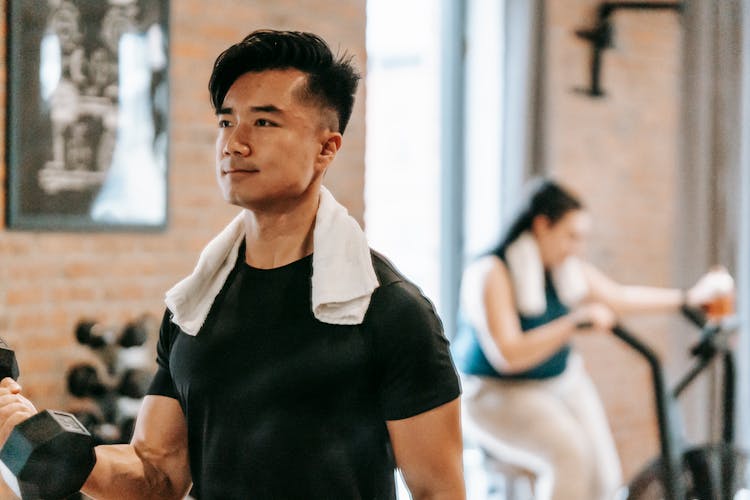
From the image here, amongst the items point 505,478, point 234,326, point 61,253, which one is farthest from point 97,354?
point 234,326

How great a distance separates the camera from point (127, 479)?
1427mm

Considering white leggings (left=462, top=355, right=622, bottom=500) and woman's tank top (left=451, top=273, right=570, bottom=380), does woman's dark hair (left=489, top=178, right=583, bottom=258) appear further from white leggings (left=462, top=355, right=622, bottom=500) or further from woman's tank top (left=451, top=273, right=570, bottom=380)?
white leggings (left=462, top=355, right=622, bottom=500)

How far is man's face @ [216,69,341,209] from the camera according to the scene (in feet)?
4.31

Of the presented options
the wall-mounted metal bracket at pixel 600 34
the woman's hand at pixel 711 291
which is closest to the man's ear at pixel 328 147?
the woman's hand at pixel 711 291

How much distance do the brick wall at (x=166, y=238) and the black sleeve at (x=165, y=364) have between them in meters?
1.53

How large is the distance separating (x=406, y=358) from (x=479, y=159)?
10.5 ft

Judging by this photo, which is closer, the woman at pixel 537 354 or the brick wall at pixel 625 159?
the woman at pixel 537 354

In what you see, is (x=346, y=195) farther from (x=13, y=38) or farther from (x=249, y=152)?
(x=249, y=152)

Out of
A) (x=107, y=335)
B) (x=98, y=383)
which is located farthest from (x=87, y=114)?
(x=98, y=383)

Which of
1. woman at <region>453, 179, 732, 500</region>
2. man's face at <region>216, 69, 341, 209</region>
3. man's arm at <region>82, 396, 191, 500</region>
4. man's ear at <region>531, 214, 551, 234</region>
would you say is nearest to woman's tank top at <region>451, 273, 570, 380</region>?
woman at <region>453, 179, 732, 500</region>

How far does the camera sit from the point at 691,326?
495cm

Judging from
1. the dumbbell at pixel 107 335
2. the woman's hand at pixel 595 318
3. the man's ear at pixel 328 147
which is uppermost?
the man's ear at pixel 328 147

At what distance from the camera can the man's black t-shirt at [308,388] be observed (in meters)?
1.29

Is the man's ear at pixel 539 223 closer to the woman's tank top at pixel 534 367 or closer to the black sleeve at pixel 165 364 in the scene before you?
the woman's tank top at pixel 534 367
